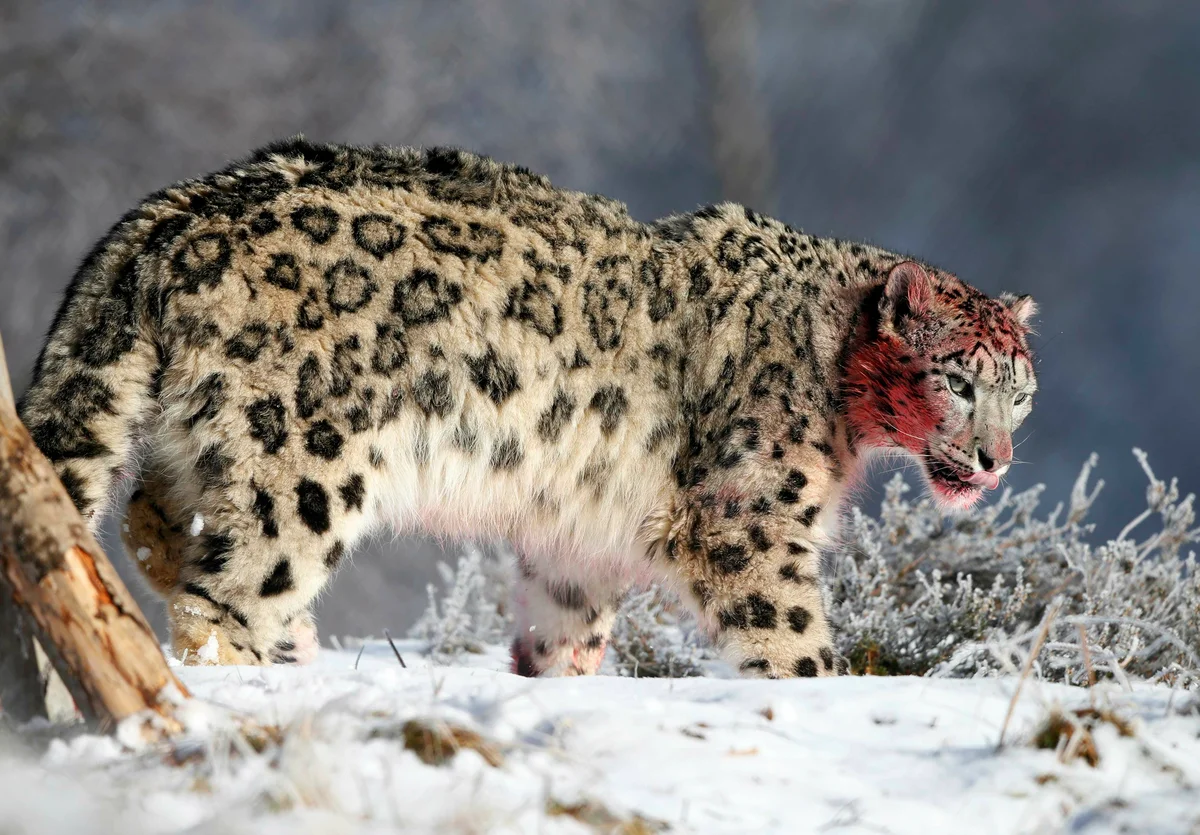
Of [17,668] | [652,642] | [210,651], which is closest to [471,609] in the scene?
[652,642]

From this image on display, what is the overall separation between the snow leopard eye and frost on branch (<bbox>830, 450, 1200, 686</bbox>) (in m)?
1.24

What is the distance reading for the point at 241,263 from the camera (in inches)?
148

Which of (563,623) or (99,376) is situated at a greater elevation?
(99,376)

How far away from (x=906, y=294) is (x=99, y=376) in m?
2.89

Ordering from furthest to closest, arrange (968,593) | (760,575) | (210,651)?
(968,593)
(760,575)
(210,651)

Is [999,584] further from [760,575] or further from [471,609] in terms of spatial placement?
[471,609]

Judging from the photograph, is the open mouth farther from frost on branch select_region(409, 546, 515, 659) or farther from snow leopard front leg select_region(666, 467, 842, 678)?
frost on branch select_region(409, 546, 515, 659)

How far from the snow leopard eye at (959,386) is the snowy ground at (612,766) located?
1.76m

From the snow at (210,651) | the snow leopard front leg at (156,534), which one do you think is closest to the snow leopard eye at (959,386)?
the snow leopard front leg at (156,534)

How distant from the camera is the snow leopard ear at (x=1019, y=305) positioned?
5074 mm

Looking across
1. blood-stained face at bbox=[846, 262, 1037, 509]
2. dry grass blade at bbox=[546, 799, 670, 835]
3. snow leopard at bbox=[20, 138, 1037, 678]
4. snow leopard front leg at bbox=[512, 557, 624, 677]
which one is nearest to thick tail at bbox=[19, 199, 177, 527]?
snow leopard at bbox=[20, 138, 1037, 678]

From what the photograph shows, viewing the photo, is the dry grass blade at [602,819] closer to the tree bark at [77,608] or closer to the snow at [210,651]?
the tree bark at [77,608]

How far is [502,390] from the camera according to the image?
416 centimetres

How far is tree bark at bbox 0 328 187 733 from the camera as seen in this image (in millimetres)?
2312
